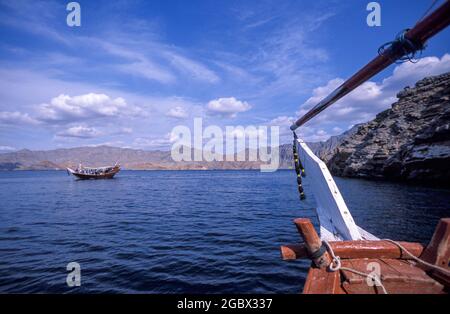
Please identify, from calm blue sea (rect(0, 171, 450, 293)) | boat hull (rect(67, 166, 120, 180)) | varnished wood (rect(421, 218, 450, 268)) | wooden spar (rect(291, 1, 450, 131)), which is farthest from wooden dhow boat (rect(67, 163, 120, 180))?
varnished wood (rect(421, 218, 450, 268))

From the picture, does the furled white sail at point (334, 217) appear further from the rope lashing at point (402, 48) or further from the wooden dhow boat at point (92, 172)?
the wooden dhow boat at point (92, 172)

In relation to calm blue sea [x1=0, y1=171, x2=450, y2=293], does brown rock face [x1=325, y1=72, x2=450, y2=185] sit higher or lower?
higher

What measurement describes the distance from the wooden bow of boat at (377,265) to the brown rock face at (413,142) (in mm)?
43627

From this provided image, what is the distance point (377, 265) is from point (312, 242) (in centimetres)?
98

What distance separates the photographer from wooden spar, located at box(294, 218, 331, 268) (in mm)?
3482

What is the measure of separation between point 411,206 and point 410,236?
11.4 m

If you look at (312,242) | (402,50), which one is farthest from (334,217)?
(402,50)

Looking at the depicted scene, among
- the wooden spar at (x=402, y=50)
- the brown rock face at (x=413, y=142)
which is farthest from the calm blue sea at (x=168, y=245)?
the brown rock face at (x=413, y=142)

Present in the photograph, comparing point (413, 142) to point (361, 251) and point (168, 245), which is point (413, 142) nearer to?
point (168, 245)

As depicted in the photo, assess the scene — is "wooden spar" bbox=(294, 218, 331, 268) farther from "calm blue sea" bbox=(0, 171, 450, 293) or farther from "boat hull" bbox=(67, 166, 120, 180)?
"boat hull" bbox=(67, 166, 120, 180)

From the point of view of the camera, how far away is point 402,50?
386cm

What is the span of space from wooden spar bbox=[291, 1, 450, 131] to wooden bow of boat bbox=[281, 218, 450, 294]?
2.70 meters

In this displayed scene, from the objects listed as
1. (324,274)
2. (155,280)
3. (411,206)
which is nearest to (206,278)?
(155,280)
